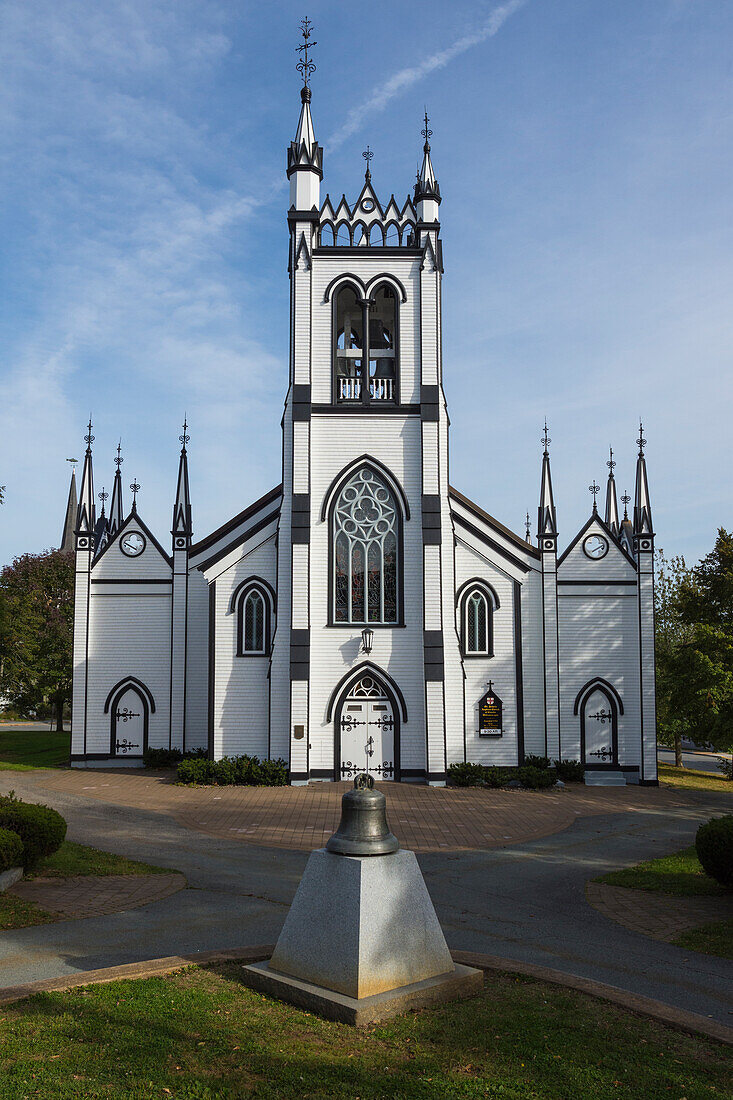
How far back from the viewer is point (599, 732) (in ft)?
90.3

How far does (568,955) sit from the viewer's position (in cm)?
934

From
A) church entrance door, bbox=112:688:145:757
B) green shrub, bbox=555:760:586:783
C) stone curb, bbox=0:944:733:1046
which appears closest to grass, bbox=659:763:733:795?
green shrub, bbox=555:760:586:783

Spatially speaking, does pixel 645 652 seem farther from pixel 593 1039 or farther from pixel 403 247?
pixel 593 1039

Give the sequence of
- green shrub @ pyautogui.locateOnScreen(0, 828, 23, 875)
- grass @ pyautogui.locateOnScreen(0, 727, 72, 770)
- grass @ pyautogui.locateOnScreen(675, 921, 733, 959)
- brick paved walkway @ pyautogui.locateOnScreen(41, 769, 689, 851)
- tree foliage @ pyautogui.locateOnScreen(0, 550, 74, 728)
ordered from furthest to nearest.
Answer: tree foliage @ pyautogui.locateOnScreen(0, 550, 74, 728)
grass @ pyautogui.locateOnScreen(0, 727, 72, 770)
brick paved walkway @ pyautogui.locateOnScreen(41, 769, 689, 851)
green shrub @ pyautogui.locateOnScreen(0, 828, 23, 875)
grass @ pyautogui.locateOnScreen(675, 921, 733, 959)

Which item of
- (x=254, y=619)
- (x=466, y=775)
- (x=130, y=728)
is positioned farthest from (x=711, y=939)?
(x=130, y=728)

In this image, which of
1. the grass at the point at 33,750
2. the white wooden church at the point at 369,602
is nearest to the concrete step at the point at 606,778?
the white wooden church at the point at 369,602

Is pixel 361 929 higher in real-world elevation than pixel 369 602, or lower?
lower

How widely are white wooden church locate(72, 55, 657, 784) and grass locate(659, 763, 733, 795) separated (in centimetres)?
202

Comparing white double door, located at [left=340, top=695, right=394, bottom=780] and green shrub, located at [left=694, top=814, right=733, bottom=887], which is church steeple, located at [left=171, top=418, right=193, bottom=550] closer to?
white double door, located at [left=340, top=695, right=394, bottom=780]

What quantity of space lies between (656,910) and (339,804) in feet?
38.4

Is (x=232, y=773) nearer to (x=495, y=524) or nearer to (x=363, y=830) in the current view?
(x=495, y=524)

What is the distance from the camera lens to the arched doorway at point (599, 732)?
90.1 ft

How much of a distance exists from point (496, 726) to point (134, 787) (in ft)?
36.3

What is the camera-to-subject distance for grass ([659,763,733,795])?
28.1 m
